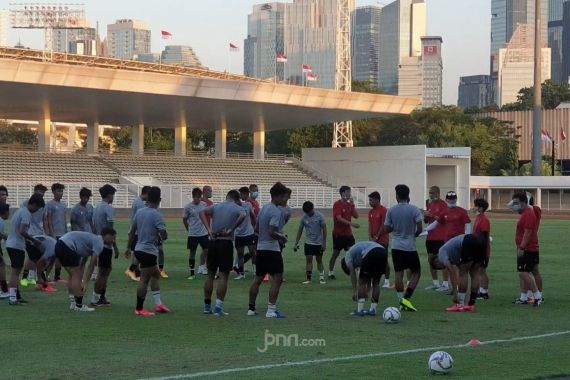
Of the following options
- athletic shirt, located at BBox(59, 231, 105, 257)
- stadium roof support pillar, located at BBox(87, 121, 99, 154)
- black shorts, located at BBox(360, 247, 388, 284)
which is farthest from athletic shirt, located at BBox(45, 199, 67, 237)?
stadium roof support pillar, located at BBox(87, 121, 99, 154)

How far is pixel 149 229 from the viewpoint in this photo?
15000 millimetres

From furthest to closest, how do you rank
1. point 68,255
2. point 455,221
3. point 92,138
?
point 92,138
point 455,221
point 68,255

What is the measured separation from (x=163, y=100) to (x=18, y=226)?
43.2m

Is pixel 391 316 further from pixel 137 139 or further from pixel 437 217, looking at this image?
pixel 137 139

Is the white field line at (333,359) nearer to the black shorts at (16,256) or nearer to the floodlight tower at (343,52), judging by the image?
the black shorts at (16,256)

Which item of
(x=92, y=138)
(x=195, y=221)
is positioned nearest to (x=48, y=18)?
(x=92, y=138)

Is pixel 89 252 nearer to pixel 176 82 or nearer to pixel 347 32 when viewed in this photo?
pixel 176 82

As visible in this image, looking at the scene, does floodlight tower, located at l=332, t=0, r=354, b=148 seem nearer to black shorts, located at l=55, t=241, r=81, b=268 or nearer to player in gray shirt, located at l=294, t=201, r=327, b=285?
player in gray shirt, located at l=294, t=201, r=327, b=285

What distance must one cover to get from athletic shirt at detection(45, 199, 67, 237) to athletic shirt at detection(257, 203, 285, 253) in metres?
5.19

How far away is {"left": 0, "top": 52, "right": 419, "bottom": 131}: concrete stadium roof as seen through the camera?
173 feet

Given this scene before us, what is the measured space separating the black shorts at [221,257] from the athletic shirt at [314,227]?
5.18 meters

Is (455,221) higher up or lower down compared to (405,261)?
higher up

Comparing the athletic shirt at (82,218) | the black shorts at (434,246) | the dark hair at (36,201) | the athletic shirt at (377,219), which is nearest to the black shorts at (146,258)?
the dark hair at (36,201)

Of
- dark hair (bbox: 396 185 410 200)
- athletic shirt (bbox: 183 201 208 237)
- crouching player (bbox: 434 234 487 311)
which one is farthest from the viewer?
athletic shirt (bbox: 183 201 208 237)
